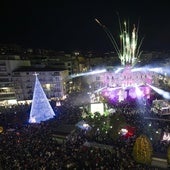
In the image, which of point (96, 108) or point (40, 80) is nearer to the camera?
point (96, 108)

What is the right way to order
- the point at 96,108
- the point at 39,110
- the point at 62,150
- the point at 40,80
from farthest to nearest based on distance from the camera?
the point at 40,80 → the point at 39,110 → the point at 96,108 → the point at 62,150

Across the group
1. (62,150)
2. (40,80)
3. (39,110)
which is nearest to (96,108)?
(39,110)

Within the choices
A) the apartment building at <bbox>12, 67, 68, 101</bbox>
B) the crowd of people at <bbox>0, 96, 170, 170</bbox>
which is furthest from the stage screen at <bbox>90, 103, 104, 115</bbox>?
the apartment building at <bbox>12, 67, 68, 101</bbox>

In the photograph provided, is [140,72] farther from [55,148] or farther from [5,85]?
[55,148]

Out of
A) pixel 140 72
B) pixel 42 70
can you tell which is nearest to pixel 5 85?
pixel 42 70

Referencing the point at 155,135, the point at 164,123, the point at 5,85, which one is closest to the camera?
the point at 155,135

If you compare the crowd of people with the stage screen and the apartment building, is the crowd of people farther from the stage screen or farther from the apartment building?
the apartment building

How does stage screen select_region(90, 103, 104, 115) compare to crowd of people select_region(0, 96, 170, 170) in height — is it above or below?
above

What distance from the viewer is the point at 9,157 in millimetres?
20297

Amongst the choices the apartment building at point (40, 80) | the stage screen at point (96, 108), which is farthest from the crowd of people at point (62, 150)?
the apartment building at point (40, 80)

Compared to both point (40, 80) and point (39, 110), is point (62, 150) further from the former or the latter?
point (40, 80)

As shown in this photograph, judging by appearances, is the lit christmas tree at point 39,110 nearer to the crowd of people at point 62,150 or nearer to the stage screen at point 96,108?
the crowd of people at point 62,150

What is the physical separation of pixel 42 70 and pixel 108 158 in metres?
36.0

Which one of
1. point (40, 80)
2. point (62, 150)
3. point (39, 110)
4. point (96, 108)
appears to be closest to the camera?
point (62, 150)
